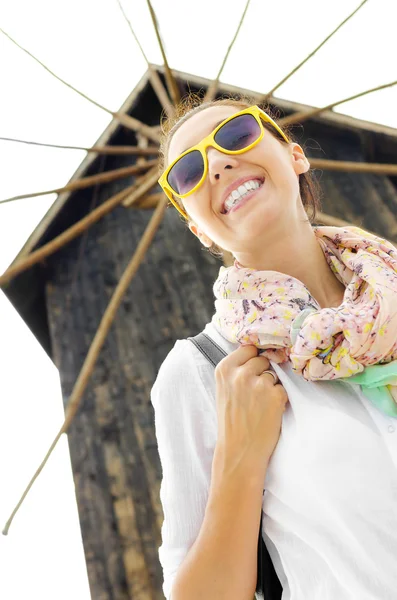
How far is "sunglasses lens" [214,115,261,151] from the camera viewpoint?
1.78 m

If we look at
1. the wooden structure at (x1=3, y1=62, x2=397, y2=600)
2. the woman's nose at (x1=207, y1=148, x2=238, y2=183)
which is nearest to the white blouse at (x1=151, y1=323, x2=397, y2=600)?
the woman's nose at (x1=207, y1=148, x2=238, y2=183)

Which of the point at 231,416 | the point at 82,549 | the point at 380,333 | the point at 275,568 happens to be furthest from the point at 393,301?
the point at 82,549

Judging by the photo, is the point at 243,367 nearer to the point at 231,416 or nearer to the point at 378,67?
the point at 231,416

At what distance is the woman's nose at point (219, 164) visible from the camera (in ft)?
5.76

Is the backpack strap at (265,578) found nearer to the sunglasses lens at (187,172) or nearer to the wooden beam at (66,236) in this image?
the sunglasses lens at (187,172)

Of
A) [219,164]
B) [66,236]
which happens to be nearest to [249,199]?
[219,164]

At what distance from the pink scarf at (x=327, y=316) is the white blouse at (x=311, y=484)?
7cm

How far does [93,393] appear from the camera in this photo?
17.3 ft

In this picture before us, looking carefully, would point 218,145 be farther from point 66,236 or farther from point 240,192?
point 66,236

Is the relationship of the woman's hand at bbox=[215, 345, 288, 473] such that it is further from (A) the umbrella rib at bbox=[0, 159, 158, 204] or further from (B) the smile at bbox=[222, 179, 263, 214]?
(A) the umbrella rib at bbox=[0, 159, 158, 204]

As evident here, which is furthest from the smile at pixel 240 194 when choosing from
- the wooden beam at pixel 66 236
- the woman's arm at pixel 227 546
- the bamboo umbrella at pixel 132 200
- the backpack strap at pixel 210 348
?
the wooden beam at pixel 66 236

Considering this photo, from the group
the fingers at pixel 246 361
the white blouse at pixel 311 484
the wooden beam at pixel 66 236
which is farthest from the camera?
the wooden beam at pixel 66 236

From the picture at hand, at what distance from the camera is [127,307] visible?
5711 mm

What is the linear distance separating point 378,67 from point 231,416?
13.7 ft
